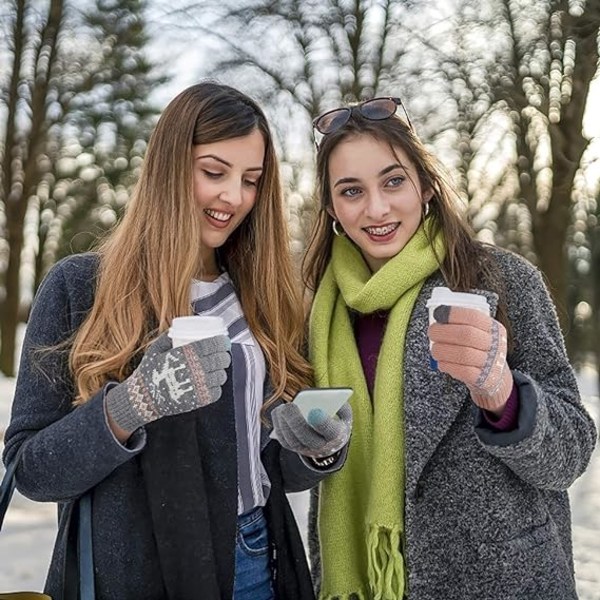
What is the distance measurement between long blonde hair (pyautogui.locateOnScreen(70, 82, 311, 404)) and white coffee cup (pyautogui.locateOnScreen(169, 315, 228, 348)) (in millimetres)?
249

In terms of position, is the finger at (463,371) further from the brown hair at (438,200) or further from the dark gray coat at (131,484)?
the dark gray coat at (131,484)

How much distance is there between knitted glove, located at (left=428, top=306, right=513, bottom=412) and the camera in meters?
1.72

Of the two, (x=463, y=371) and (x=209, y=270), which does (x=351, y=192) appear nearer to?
(x=209, y=270)

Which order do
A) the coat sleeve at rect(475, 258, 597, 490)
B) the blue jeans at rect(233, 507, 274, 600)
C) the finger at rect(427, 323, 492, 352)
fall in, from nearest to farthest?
the finger at rect(427, 323, 492, 352), the coat sleeve at rect(475, 258, 597, 490), the blue jeans at rect(233, 507, 274, 600)

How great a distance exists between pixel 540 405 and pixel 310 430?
1.89ft

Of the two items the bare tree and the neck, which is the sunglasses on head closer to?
the neck

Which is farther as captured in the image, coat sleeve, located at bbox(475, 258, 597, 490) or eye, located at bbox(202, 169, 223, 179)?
eye, located at bbox(202, 169, 223, 179)

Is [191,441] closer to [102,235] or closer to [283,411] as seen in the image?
[283,411]

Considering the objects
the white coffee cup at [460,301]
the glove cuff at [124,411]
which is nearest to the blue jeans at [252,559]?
the glove cuff at [124,411]

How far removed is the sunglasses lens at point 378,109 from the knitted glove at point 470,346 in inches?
33.1

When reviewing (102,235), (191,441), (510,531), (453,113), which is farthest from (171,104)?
(453,113)

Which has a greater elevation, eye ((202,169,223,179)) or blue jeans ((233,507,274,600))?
eye ((202,169,223,179))

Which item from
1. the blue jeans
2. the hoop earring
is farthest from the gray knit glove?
the hoop earring

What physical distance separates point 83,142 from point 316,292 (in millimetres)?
13166
